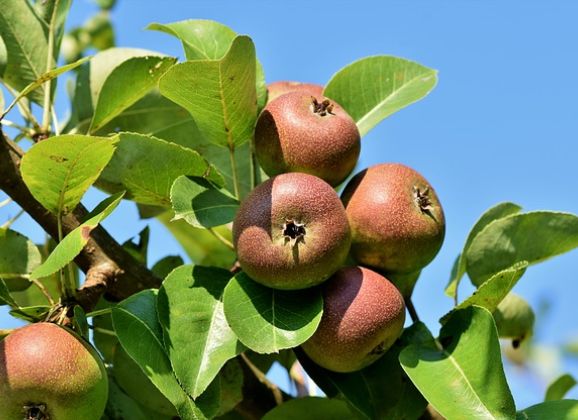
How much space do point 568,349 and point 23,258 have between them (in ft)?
8.03

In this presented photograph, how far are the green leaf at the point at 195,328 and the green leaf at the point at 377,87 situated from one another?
1.72 ft

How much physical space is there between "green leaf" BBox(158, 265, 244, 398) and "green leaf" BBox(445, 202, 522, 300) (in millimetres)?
556

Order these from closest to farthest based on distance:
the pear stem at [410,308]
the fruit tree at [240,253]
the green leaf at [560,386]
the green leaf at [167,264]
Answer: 1. the fruit tree at [240,253]
2. the pear stem at [410,308]
3. the green leaf at [167,264]
4. the green leaf at [560,386]

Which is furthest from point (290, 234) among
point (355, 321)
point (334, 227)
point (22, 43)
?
point (22, 43)

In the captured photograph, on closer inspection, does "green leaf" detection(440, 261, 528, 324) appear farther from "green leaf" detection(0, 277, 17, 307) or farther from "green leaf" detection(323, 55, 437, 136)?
"green leaf" detection(0, 277, 17, 307)

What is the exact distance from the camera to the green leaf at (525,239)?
6.15 ft

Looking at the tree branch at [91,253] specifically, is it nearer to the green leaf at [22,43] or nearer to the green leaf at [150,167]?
the green leaf at [150,167]

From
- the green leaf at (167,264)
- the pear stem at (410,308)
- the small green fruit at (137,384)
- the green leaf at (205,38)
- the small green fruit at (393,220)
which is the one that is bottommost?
the small green fruit at (137,384)

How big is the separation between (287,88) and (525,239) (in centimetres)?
59

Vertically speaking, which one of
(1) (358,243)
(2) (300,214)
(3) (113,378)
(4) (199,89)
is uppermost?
(4) (199,89)

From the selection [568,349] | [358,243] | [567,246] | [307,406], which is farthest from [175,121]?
[568,349]

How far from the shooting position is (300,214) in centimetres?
158

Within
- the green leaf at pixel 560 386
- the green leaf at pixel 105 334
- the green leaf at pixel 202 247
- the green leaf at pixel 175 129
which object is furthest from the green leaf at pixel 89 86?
the green leaf at pixel 560 386

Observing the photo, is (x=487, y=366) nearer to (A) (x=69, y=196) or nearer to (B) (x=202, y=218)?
(B) (x=202, y=218)
